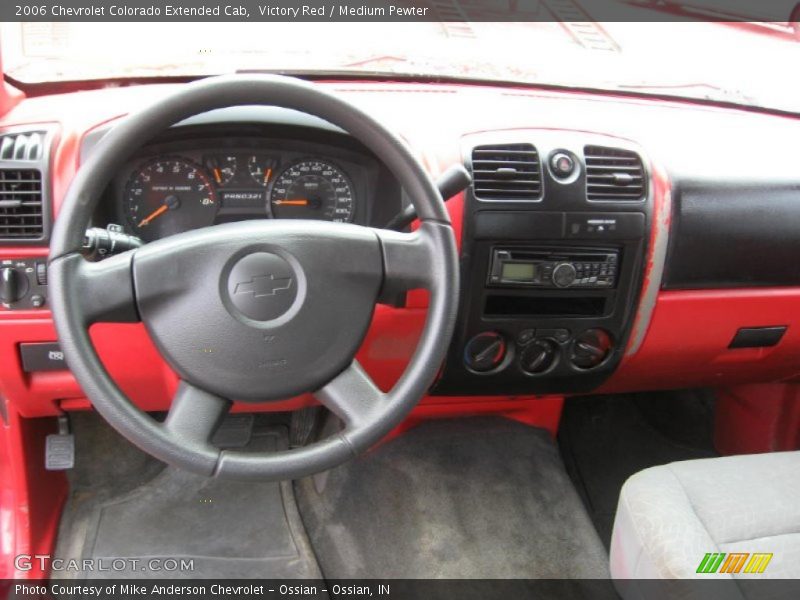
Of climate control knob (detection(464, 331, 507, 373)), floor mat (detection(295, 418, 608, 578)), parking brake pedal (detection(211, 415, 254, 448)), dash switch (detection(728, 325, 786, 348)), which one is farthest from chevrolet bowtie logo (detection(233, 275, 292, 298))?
dash switch (detection(728, 325, 786, 348))

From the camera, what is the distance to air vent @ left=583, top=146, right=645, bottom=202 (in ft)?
5.45

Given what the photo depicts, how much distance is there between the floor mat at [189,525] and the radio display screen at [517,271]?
3.20ft

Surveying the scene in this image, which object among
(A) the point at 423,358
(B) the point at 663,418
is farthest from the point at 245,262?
(B) the point at 663,418

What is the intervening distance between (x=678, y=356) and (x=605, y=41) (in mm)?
878

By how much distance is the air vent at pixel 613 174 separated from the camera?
1660mm

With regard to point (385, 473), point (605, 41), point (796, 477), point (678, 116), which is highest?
point (605, 41)

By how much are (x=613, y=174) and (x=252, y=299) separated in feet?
2.85

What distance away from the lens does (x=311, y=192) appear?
5.20ft

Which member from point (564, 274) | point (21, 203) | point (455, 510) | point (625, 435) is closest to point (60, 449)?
point (21, 203)

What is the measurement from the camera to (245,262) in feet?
4.00

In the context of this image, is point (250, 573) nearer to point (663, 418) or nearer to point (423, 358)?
point (423, 358)

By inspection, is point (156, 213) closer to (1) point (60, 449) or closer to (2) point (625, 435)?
(1) point (60, 449)

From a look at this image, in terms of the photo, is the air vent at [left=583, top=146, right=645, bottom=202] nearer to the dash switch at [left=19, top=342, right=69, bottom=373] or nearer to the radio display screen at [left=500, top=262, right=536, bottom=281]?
A: the radio display screen at [left=500, top=262, right=536, bottom=281]

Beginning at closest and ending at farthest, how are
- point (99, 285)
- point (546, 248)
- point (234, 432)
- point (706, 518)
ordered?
point (99, 285)
point (706, 518)
point (546, 248)
point (234, 432)
